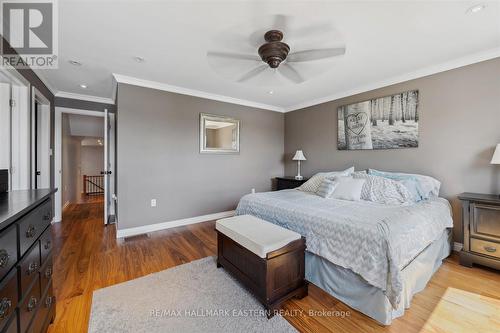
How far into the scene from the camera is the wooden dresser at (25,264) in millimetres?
907

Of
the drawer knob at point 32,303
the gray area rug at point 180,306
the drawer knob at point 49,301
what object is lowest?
the gray area rug at point 180,306

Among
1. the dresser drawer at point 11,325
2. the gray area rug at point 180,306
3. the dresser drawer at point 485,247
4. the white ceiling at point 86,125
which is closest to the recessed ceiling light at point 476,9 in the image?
the dresser drawer at point 485,247

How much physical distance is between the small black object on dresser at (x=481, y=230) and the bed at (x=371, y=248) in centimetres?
20

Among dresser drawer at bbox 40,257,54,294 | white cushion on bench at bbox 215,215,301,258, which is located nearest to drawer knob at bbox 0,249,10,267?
dresser drawer at bbox 40,257,54,294

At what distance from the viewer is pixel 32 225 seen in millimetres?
1194

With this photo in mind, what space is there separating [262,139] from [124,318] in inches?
155

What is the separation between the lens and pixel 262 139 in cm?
491

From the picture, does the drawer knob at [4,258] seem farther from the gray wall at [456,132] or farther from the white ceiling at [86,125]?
the white ceiling at [86,125]

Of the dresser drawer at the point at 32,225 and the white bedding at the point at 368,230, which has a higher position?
the dresser drawer at the point at 32,225

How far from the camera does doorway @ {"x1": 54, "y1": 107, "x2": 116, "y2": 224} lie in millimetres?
3965

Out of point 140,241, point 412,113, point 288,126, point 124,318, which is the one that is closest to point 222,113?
point 288,126

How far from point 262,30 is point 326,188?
2.03 m

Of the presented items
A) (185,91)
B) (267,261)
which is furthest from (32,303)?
(185,91)

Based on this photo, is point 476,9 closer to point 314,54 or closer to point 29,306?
point 314,54
